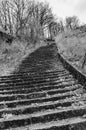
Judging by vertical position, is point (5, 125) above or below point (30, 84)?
below

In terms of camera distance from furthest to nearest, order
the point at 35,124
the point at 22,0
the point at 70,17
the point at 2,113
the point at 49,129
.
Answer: the point at 70,17 → the point at 22,0 → the point at 2,113 → the point at 35,124 → the point at 49,129

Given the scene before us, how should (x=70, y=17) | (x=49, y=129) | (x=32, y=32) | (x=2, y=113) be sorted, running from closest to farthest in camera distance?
1. (x=49, y=129)
2. (x=2, y=113)
3. (x=32, y=32)
4. (x=70, y=17)

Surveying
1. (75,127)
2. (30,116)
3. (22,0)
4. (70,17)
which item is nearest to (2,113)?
(30,116)

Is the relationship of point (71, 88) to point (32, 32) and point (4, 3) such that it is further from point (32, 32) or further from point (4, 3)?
point (4, 3)

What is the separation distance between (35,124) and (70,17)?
4831 centimetres

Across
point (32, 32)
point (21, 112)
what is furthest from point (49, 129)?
point (32, 32)

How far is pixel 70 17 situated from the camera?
46.9 meters

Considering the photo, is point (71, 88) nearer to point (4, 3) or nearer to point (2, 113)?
point (2, 113)

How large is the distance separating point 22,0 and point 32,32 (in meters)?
9.88

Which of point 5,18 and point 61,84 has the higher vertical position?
point 5,18

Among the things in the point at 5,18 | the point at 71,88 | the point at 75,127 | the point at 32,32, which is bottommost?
the point at 75,127

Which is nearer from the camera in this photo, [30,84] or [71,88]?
[71,88]

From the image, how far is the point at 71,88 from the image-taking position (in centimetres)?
408

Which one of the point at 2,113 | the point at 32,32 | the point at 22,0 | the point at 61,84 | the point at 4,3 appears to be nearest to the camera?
the point at 2,113
